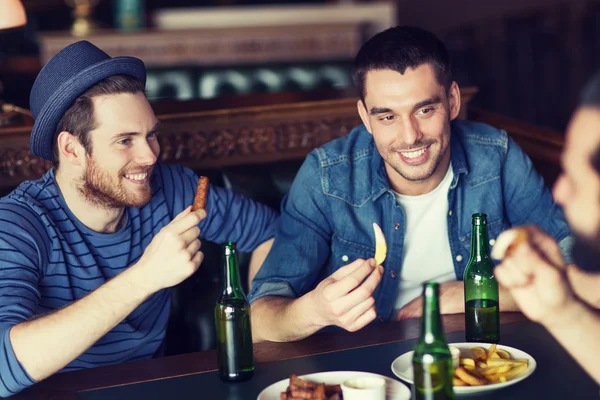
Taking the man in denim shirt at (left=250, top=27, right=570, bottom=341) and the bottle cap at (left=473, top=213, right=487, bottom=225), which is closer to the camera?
the bottle cap at (left=473, top=213, right=487, bottom=225)

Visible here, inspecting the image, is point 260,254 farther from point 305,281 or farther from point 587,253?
point 587,253

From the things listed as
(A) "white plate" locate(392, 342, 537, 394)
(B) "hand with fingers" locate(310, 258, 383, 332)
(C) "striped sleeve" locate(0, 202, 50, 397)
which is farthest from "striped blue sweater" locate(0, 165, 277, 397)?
(A) "white plate" locate(392, 342, 537, 394)

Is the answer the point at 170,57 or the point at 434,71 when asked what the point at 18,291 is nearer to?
the point at 434,71

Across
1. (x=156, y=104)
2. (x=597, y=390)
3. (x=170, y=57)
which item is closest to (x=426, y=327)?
(x=597, y=390)

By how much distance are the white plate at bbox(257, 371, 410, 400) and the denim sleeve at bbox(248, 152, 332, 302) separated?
531 mm

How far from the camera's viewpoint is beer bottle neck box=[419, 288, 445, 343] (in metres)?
1.24

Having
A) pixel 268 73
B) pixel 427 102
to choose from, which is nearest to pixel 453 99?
pixel 427 102

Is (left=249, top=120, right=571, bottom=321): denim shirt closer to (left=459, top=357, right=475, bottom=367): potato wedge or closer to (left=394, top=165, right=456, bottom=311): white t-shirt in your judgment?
(left=394, top=165, right=456, bottom=311): white t-shirt

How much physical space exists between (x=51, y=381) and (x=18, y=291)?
224 mm

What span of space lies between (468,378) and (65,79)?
1.16 m

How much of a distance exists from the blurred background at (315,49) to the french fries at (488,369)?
297 centimetres

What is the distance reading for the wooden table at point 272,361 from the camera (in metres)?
1.56

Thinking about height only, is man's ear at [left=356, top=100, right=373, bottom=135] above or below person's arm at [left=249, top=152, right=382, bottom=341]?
above

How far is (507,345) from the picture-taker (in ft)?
5.41
